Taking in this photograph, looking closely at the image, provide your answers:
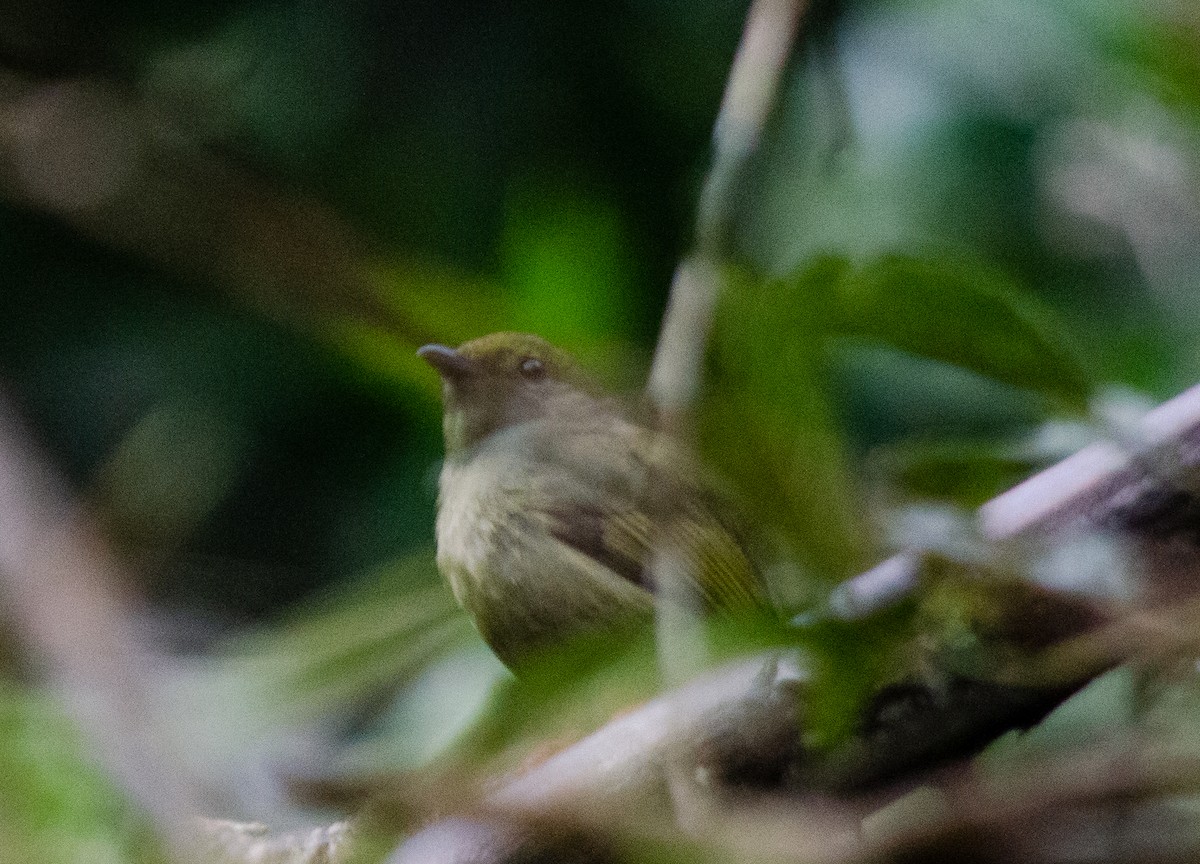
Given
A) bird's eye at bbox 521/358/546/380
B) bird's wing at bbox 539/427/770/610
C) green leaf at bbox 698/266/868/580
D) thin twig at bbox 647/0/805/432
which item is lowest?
green leaf at bbox 698/266/868/580

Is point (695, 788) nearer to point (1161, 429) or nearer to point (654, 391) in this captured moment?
point (654, 391)

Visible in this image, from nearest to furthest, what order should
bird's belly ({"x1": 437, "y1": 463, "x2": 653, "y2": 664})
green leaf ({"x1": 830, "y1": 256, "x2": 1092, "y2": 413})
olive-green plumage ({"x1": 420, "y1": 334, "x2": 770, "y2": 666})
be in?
green leaf ({"x1": 830, "y1": 256, "x2": 1092, "y2": 413})
olive-green plumage ({"x1": 420, "y1": 334, "x2": 770, "y2": 666})
bird's belly ({"x1": 437, "y1": 463, "x2": 653, "y2": 664})

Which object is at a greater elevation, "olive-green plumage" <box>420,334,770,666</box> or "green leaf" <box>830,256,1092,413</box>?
"olive-green plumage" <box>420,334,770,666</box>

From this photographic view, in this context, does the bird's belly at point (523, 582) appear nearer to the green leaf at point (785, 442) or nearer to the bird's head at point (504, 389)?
the bird's head at point (504, 389)

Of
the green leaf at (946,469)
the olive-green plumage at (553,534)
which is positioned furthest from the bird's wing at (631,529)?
the green leaf at (946,469)

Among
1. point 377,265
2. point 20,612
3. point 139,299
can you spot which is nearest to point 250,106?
point 139,299

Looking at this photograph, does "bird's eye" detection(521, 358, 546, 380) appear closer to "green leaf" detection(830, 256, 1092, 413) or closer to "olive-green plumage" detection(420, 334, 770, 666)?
"olive-green plumage" detection(420, 334, 770, 666)

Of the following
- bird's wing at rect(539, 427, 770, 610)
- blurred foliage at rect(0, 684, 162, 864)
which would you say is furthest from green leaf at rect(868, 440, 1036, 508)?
bird's wing at rect(539, 427, 770, 610)
